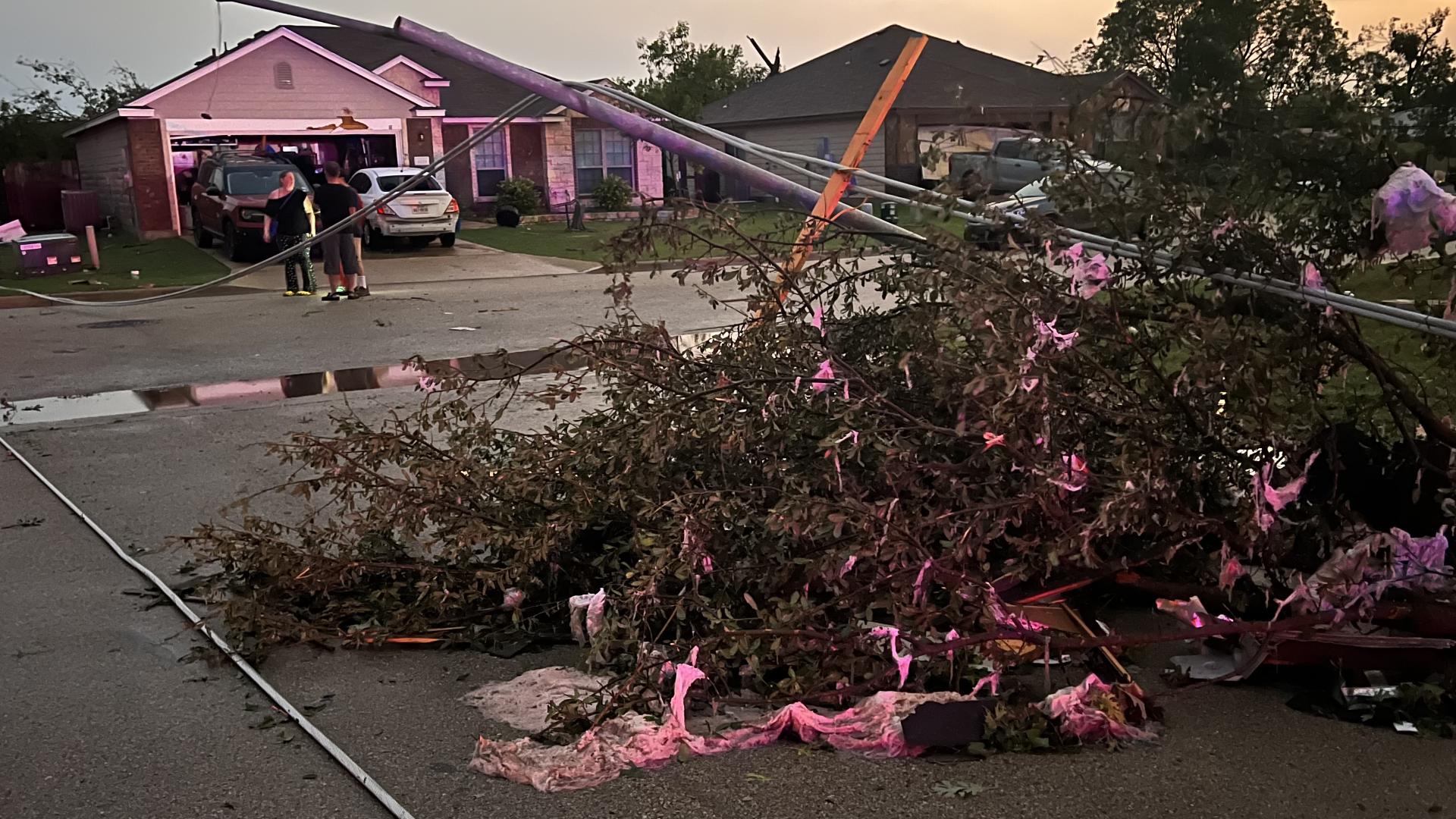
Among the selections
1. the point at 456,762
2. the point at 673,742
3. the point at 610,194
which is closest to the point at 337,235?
the point at 456,762

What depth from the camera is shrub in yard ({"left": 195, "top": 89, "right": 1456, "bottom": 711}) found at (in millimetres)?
3781

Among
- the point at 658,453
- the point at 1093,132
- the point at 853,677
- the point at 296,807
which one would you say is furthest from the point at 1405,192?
the point at 296,807

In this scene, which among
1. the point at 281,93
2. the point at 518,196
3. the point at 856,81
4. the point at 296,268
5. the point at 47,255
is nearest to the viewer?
the point at 296,268

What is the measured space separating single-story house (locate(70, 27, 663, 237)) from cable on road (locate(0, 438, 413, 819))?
19131 mm

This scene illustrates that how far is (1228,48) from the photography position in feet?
13.1

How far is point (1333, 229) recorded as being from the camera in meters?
4.11

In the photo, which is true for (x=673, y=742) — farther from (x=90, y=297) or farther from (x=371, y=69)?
(x=371, y=69)

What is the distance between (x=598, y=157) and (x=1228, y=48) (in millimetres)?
31637

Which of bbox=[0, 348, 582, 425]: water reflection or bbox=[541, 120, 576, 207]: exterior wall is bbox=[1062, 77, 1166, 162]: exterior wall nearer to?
bbox=[0, 348, 582, 425]: water reflection

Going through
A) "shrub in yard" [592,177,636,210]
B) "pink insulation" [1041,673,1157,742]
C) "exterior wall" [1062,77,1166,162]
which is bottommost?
"pink insulation" [1041,673,1157,742]

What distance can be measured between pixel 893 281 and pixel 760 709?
2004 millimetres

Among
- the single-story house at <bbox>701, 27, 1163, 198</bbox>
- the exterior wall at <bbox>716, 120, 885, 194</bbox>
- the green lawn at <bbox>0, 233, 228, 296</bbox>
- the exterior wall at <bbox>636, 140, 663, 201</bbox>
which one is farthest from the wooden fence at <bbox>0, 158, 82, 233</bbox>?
the exterior wall at <bbox>716, 120, 885, 194</bbox>

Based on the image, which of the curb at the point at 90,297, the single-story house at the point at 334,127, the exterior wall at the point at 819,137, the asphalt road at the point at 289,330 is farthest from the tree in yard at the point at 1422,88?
the exterior wall at the point at 819,137

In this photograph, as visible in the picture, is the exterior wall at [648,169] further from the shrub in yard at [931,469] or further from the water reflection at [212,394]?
the shrub in yard at [931,469]
